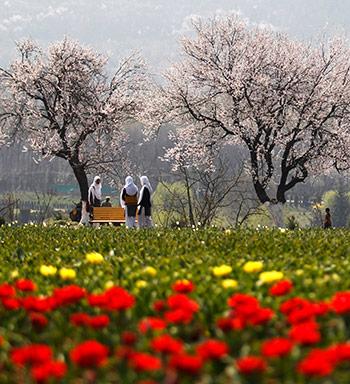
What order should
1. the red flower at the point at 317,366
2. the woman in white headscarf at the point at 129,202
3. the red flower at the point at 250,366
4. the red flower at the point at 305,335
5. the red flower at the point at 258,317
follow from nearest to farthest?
the red flower at the point at 317,366, the red flower at the point at 250,366, the red flower at the point at 305,335, the red flower at the point at 258,317, the woman in white headscarf at the point at 129,202

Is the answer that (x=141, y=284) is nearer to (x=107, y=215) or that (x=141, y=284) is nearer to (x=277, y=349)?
(x=277, y=349)

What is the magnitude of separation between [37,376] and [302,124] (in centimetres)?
3146

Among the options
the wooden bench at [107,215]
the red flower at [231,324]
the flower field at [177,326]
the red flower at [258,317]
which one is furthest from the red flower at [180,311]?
the wooden bench at [107,215]

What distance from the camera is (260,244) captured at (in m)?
8.29

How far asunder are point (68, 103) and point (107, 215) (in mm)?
12931

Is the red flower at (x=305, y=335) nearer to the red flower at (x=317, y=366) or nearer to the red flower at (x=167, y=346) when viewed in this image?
the red flower at (x=317, y=366)

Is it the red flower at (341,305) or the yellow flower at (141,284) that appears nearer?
the red flower at (341,305)

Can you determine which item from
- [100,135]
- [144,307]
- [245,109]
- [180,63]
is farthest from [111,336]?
[100,135]

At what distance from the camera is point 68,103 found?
37.0 meters

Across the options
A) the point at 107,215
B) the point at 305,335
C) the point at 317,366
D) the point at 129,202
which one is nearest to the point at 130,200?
the point at 129,202

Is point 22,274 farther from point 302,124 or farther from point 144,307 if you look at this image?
point 302,124

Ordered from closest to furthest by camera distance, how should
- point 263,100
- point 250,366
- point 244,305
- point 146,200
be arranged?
point 250,366, point 244,305, point 146,200, point 263,100

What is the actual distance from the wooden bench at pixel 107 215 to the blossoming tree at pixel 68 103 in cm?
1032

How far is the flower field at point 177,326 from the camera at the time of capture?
2.58 metres
